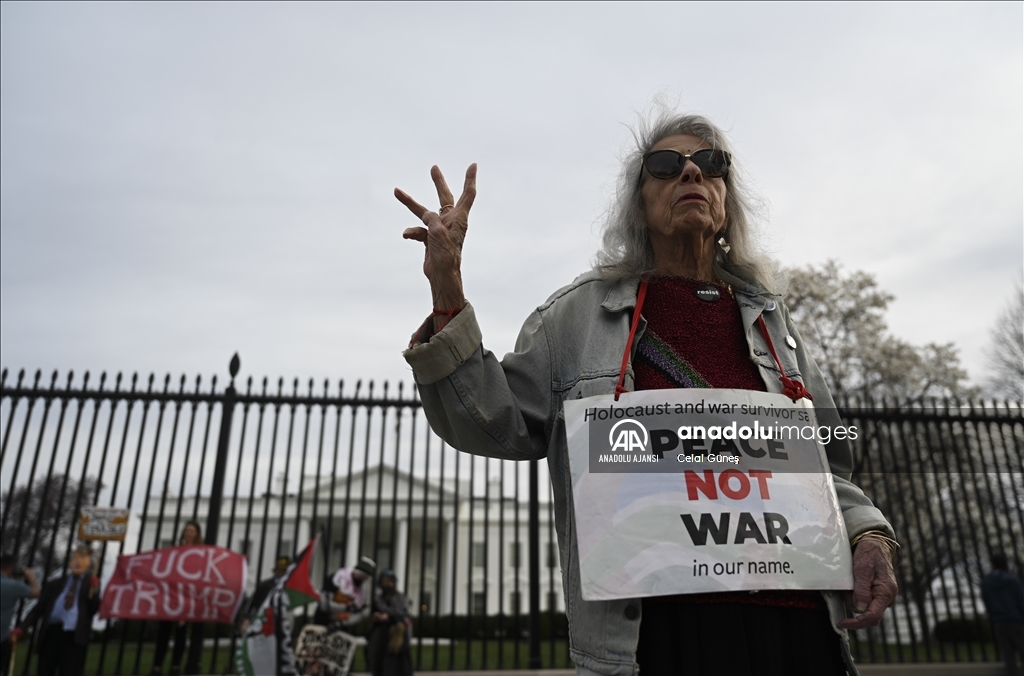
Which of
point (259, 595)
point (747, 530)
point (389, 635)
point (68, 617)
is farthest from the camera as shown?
point (389, 635)

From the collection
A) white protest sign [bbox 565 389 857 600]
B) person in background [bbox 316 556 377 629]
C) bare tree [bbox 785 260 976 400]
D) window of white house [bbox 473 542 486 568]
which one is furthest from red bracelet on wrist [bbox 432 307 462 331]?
window of white house [bbox 473 542 486 568]

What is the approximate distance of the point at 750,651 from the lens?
1.50 metres

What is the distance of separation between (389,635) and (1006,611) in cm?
736

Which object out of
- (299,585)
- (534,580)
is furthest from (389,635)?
(534,580)

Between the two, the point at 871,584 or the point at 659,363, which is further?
the point at 659,363

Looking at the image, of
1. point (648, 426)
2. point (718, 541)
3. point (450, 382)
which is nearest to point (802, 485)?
point (718, 541)

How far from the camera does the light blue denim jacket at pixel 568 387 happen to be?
1.54 m

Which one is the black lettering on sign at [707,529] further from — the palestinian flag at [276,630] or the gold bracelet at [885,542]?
the palestinian flag at [276,630]

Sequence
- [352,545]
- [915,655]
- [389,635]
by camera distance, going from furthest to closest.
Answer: [352,545] → [915,655] → [389,635]

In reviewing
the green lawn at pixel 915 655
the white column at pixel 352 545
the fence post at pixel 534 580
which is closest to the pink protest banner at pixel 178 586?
the fence post at pixel 534 580

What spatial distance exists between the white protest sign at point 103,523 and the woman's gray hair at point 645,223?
7179mm

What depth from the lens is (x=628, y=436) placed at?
5.31 feet

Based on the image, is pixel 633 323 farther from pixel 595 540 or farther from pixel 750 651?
pixel 750 651

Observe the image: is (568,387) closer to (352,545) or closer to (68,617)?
(68,617)
